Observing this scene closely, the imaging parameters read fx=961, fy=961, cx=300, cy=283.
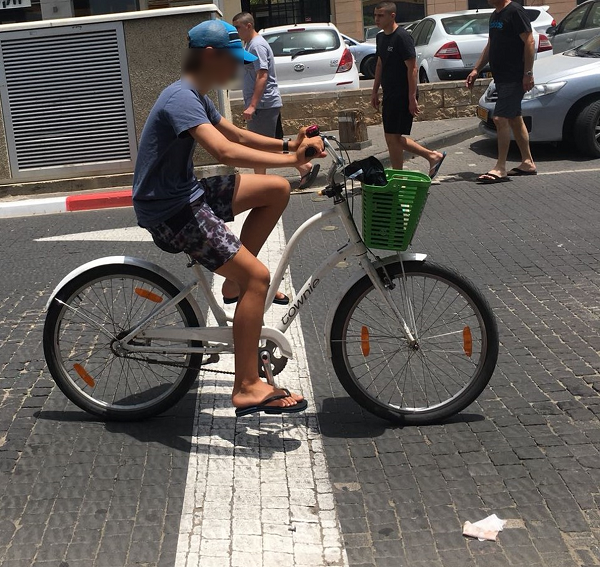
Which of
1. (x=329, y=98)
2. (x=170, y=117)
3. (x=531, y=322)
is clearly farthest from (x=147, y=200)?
(x=329, y=98)

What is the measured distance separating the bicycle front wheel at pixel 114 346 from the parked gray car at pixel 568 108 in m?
7.53

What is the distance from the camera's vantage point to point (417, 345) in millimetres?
4445

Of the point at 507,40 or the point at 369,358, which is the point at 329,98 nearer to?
the point at 507,40

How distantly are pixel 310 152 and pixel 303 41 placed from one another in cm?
1263

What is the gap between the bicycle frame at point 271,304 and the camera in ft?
14.0

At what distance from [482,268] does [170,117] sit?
3433 millimetres

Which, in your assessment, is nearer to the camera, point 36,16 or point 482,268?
point 482,268

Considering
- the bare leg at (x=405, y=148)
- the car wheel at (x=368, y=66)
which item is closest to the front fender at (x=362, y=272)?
the bare leg at (x=405, y=148)

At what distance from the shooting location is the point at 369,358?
4.60 metres

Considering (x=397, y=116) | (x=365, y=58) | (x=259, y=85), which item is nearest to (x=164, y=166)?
(x=259, y=85)

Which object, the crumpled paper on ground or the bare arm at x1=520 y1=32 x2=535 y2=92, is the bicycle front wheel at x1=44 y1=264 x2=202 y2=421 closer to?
the crumpled paper on ground

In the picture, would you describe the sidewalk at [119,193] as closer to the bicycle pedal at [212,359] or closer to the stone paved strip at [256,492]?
the stone paved strip at [256,492]

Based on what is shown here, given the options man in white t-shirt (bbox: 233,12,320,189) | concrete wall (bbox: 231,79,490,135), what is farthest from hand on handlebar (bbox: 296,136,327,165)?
concrete wall (bbox: 231,79,490,135)

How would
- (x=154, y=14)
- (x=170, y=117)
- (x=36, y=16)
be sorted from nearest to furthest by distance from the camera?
(x=170, y=117) → (x=154, y=14) → (x=36, y=16)
